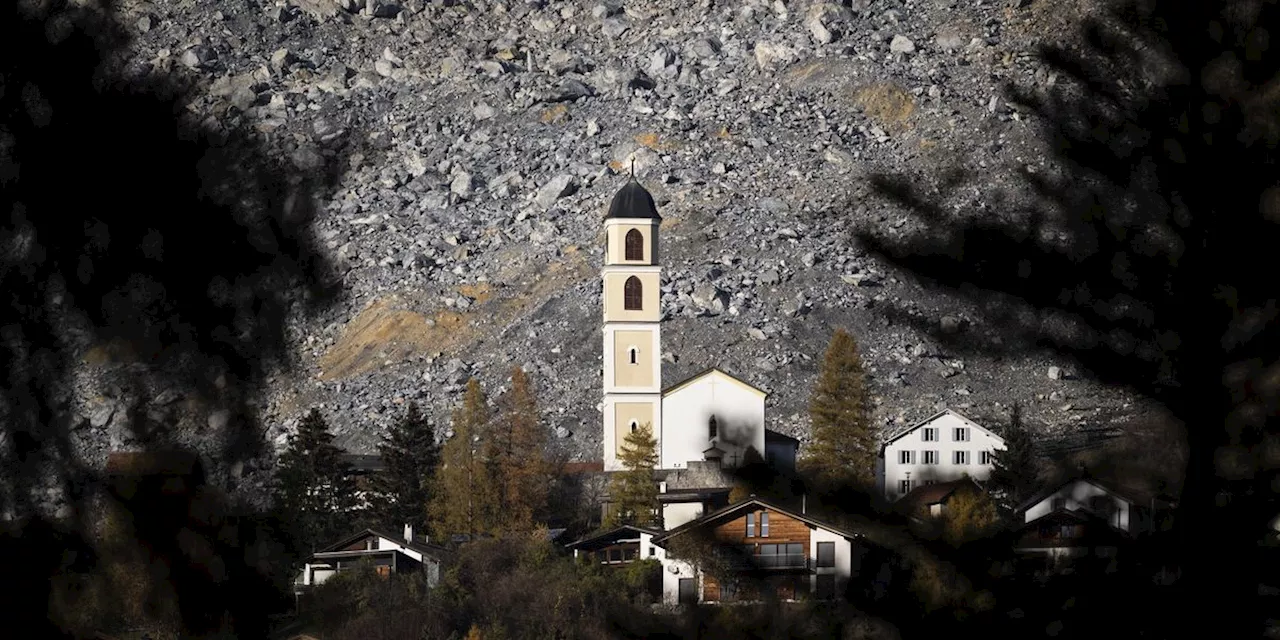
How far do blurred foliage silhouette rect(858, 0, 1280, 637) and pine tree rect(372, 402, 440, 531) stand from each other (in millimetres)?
39304

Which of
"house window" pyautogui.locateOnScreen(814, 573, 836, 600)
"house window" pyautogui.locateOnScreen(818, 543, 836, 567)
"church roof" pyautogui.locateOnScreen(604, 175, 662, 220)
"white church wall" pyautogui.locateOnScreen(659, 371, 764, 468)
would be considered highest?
"church roof" pyautogui.locateOnScreen(604, 175, 662, 220)

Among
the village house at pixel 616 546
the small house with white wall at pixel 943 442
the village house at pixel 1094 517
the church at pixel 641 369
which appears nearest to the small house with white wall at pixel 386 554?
the village house at pixel 616 546

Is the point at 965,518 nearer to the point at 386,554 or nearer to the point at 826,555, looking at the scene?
A: the point at 826,555

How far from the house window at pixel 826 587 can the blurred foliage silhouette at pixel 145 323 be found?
6.73ft

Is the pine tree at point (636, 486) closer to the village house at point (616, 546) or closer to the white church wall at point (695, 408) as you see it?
the village house at point (616, 546)

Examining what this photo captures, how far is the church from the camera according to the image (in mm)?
59938

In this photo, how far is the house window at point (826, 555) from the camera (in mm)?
9575

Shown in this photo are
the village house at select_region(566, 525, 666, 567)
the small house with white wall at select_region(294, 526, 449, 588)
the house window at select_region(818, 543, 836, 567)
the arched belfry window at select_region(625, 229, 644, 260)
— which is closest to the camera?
the house window at select_region(818, 543, 836, 567)

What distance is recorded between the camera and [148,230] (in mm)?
8812

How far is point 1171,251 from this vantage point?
26.4ft

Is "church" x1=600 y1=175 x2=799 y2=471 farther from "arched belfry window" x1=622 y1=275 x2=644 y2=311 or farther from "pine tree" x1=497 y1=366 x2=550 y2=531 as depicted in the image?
"pine tree" x1=497 y1=366 x2=550 y2=531

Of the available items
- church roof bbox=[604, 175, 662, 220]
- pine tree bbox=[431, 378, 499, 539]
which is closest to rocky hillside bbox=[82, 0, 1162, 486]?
church roof bbox=[604, 175, 662, 220]

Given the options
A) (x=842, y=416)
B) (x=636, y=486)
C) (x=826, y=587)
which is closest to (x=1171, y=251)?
(x=826, y=587)

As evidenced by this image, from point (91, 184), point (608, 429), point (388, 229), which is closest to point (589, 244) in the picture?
point (388, 229)
